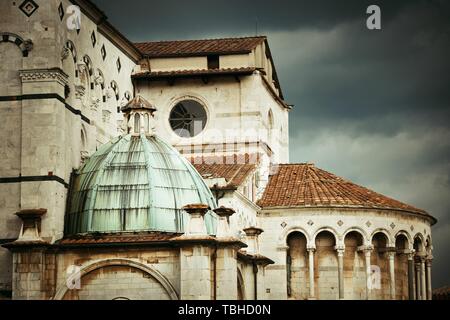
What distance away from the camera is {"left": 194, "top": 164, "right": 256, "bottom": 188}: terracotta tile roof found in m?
56.5

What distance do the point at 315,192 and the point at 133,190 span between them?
18.1 m

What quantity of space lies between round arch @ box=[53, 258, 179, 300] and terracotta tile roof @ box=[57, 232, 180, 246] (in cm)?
68

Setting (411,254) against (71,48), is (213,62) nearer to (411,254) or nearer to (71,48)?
(411,254)

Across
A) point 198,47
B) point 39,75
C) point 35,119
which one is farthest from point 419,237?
point 39,75

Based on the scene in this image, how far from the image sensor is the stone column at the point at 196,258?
4156cm

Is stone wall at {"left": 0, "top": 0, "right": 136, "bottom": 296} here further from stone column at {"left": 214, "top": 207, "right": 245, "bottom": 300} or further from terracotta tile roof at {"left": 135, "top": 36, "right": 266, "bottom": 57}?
terracotta tile roof at {"left": 135, "top": 36, "right": 266, "bottom": 57}

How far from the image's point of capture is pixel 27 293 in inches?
1699

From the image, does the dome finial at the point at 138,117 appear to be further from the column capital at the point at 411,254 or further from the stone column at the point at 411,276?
the stone column at the point at 411,276

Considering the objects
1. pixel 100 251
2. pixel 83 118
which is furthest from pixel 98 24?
pixel 100 251


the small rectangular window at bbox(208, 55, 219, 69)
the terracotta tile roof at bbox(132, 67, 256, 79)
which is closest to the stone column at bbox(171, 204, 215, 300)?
the terracotta tile roof at bbox(132, 67, 256, 79)

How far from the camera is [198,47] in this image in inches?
2478

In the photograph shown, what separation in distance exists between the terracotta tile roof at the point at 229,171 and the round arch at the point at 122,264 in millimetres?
12747

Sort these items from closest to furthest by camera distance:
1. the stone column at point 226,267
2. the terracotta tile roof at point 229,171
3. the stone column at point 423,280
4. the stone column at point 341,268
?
the stone column at point 226,267, the terracotta tile roof at point 229,171, the stone column at point 341,268, the stone column at point 423,280

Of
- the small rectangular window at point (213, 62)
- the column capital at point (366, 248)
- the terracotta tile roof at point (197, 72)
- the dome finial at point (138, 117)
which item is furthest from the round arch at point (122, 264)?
the small rectangular window at point (213, 62)
